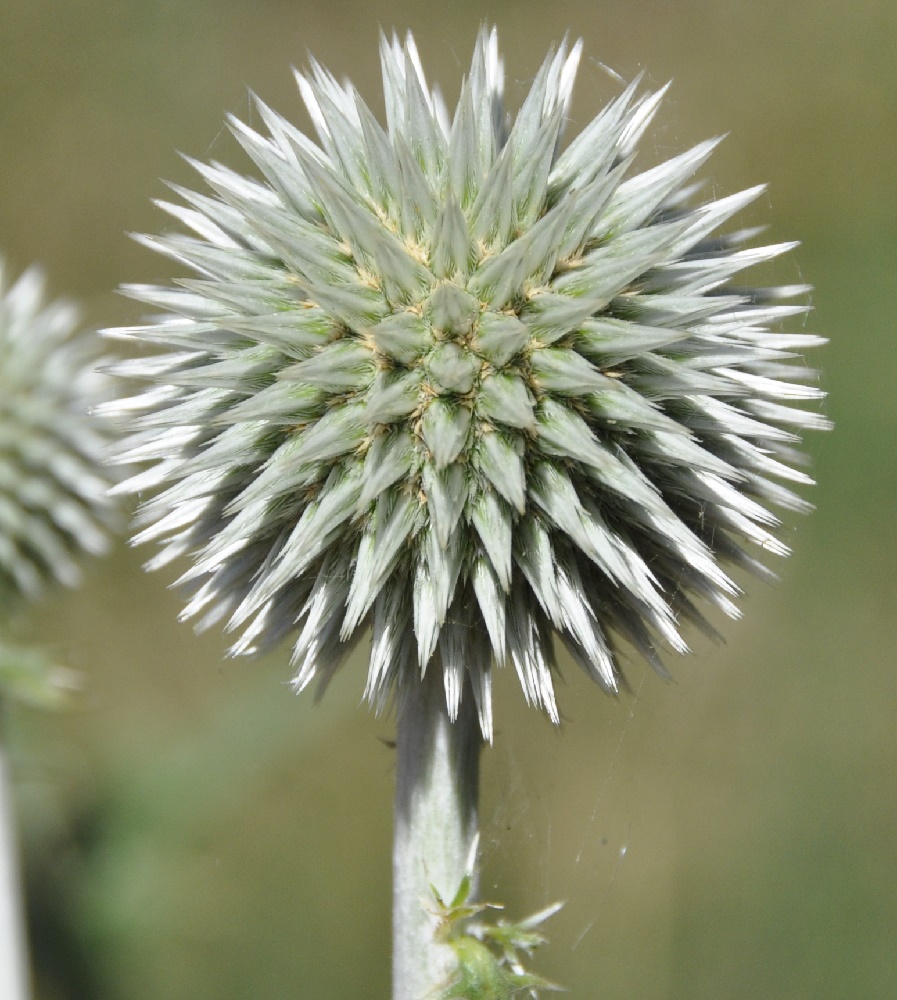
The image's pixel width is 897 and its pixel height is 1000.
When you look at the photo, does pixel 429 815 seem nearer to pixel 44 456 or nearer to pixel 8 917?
pixel 8 917

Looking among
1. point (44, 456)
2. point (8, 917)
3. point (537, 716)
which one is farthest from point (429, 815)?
point (537, 716)

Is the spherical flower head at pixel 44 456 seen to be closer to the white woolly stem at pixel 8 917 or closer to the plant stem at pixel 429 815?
the white woolly stem at pixel 8 917

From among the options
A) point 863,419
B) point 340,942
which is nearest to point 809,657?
point 863,419

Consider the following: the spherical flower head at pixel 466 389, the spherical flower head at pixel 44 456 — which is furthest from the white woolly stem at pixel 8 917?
the spherical flower head at pixel 466 389

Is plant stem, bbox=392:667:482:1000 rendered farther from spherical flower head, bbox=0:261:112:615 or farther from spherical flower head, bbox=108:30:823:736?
spherical flower head, bbox=0:261:112:615

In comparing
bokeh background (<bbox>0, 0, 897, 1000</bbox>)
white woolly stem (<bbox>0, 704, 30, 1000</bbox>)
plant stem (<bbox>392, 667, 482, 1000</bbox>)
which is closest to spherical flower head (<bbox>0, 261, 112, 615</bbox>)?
white woolly stem (<bbox>0, 704, 30, 1000</bbox>)

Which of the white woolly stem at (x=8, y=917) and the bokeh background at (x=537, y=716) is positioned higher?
the bokeh background at (x=537, y=716)

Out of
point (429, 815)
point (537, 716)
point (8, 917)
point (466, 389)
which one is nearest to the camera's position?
point (466, 389)
